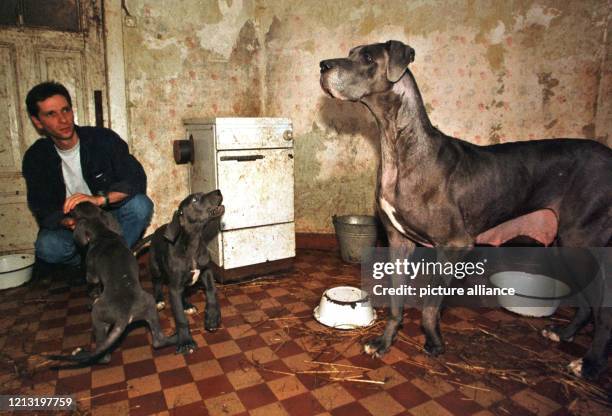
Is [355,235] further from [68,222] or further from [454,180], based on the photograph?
Answer: [68,222]

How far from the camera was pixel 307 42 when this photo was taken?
155 inches

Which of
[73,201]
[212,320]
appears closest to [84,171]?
[73,201]

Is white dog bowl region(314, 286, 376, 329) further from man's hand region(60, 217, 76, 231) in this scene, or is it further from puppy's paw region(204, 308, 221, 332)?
man's hand region(60, 217, 76, 231)

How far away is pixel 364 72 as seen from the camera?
2.07 metres

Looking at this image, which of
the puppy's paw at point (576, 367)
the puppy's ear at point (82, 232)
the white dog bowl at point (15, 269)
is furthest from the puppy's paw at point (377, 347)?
the white dog bowl at point (15, 269)

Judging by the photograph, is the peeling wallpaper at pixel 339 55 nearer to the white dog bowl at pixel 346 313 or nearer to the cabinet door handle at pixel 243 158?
the cabinet door handle at pixel 243 158

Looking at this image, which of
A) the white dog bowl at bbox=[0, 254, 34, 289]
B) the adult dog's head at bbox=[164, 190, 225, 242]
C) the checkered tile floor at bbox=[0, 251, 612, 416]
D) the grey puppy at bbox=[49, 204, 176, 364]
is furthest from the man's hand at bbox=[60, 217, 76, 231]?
the adult dog's head at bbox=[164, 190, 225, 242]

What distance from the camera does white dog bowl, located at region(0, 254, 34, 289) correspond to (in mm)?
3092

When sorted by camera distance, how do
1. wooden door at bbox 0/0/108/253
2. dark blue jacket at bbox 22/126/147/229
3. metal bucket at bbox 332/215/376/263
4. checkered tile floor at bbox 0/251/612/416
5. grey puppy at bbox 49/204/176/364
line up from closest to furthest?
checkered tile floor at bbox 0/251/612/416 → grey puppy at bbox 49/204/176/364 → dark blue jacket at bbox 22/126/147/229 → wooden door at bbox 0/0/108/253 → metal bucket at bbox 332/215/376/263

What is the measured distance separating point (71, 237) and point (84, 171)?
21.6 inches

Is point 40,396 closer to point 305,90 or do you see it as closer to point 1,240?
point 1,240

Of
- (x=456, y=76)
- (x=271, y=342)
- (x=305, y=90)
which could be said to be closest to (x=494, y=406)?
(x=271, y=342)

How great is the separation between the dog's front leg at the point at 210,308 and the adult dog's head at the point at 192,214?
13.5 inches

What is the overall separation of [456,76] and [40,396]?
153 inches
